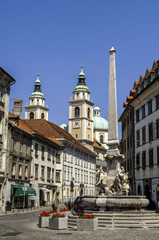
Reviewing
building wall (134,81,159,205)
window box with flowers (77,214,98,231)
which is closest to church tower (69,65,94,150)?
building wall (134,81,159,205)

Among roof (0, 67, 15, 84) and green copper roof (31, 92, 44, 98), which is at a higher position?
green copper roof (31, 92, 44, 98)

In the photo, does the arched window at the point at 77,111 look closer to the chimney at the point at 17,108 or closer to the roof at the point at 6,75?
the chimney at the point at 17,108

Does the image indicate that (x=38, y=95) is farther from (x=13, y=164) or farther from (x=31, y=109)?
(x=13, y=164)

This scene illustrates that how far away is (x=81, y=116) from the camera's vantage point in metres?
96.1

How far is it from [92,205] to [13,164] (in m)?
21.4

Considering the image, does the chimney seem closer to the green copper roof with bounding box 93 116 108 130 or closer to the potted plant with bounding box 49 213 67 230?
the potted plant with bounding box 49 213 67 230

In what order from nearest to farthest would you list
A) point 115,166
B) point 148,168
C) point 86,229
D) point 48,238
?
point 48,238
point 86,229
point 115,166
point 148,168

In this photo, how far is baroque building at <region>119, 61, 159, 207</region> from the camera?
35.6 metres

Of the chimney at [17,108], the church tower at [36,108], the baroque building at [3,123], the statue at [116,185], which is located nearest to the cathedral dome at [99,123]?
the church tower at [36,108]

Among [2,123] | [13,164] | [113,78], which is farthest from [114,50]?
[13,164]

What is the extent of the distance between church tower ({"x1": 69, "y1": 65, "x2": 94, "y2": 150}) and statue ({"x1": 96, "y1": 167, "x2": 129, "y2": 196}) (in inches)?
2897

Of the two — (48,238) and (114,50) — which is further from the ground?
(114,50)

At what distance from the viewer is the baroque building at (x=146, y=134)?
1403 inches

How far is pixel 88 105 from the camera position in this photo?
98.5 meters
